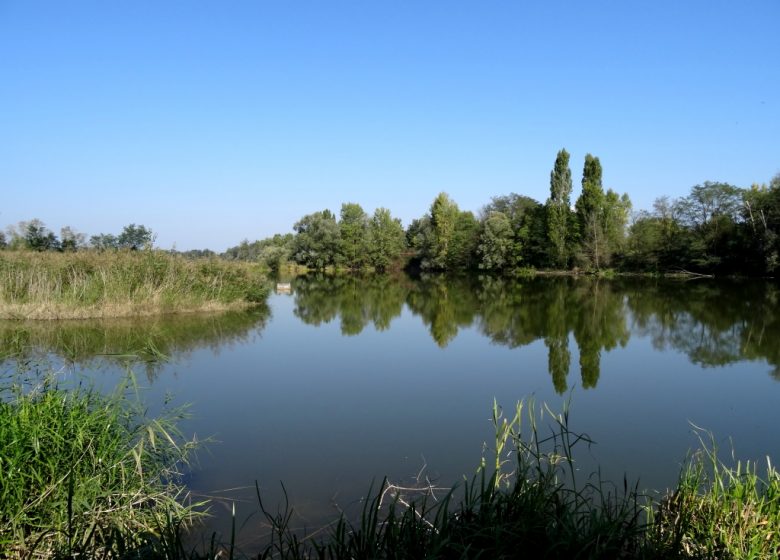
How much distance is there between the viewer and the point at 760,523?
3.14 metres

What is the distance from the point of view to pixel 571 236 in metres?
45.7

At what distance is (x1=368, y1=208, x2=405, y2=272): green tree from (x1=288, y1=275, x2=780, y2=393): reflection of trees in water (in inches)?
1146

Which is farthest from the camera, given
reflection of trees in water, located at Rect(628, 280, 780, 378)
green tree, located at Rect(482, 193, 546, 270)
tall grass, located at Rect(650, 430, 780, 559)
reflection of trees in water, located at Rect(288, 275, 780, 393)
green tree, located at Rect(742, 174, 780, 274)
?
green tree, located at Rect(482, 193, 546, 270)

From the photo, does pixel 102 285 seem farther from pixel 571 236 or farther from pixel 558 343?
pixel 571 236

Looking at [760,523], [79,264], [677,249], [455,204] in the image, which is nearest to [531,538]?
[760,523]

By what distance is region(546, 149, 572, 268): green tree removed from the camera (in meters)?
45.0

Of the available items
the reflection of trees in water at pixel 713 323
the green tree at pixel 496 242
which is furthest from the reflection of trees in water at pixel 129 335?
the green tree at pixel 496 242

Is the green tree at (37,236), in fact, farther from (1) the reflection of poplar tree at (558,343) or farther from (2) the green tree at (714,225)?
(2) the green tree at (714,225)

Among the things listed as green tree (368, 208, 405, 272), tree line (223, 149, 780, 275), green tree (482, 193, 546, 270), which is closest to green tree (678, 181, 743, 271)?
tree line (223, 149, 780, 275)

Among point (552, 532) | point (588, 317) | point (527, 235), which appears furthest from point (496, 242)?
point (552, 532)

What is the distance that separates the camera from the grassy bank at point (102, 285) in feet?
48.0

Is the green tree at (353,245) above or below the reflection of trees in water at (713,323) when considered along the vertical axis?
above

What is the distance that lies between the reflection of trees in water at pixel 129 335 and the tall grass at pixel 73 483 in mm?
4968

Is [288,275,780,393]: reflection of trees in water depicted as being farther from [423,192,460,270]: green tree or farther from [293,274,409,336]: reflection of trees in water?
[423,192,460,270]: green tree
